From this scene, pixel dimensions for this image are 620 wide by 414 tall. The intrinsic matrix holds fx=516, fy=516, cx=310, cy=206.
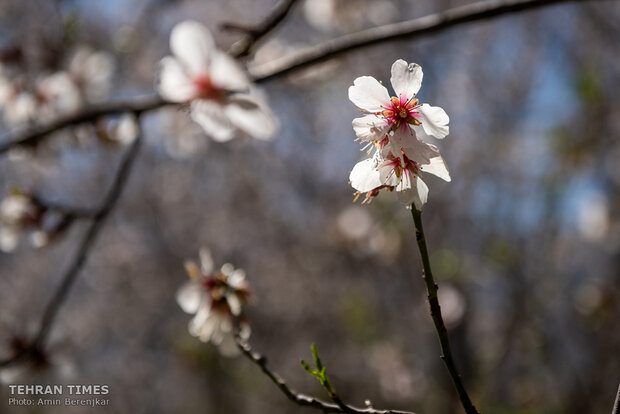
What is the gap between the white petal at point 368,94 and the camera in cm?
71

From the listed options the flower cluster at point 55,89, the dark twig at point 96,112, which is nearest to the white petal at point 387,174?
the dark twig at point 96,112

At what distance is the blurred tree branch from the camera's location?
4.02 ft

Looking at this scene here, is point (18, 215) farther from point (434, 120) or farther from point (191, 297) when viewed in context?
point (434, 120)

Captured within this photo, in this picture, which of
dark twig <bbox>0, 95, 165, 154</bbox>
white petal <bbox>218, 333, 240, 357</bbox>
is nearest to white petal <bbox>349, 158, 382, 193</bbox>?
white petal <bbox>218, 333, 240, 357</bbox>

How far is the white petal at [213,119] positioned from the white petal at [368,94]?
0.43 meters

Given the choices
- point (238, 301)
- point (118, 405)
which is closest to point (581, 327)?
point (238, 301)

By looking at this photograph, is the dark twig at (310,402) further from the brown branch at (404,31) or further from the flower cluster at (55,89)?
the flower cluster at (55,89)

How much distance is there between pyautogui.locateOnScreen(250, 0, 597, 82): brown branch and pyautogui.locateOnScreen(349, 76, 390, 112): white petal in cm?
61

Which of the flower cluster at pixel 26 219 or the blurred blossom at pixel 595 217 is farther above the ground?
the blurred blossom at pixel 595 217

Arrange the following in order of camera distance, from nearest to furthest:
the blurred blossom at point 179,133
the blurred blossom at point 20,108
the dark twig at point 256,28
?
1. the dark twig at point 256,28
2. the blurred blossom at point 20,108
3. the blurred blossom at point 179,133

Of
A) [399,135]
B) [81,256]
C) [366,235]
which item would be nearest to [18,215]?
[81,256]

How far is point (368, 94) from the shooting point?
0.72 m

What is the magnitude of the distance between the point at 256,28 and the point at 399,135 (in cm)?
65

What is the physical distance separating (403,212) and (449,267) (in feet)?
2.39
